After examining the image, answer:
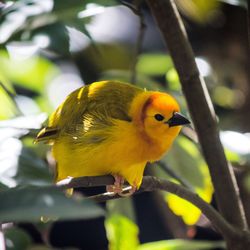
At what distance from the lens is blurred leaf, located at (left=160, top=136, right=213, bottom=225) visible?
1.67m

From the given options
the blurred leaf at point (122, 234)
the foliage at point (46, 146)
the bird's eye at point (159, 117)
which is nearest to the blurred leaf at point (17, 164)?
the foliage at point (46, 146)

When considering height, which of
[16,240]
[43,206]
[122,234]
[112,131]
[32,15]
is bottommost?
[122,234]

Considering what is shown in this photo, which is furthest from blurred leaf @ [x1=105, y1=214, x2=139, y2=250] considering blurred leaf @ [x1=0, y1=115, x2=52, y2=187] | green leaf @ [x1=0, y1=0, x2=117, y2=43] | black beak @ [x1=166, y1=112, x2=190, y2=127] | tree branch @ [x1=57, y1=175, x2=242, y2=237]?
green leaf @ [x1=0, y1=0, x2=117, y2=43]

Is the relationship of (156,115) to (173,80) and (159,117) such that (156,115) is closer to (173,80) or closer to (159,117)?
(159,117)

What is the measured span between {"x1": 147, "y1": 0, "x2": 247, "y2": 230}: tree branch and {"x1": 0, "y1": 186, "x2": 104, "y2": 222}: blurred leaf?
2.85 ft

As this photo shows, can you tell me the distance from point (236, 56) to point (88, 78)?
73 centimetres

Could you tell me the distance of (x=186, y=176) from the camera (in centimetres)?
171

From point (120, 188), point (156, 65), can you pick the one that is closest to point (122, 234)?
point (120, 188)

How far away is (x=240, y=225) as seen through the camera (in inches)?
59.1

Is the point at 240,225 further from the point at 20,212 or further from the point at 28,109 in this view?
the point at 20,212

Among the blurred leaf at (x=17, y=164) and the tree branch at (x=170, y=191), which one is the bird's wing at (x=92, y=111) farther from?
the blurred leaf at (x=17, y=164)

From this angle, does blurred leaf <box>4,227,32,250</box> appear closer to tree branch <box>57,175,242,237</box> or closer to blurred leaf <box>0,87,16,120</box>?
tree branch <box>57,175,242,237</box>

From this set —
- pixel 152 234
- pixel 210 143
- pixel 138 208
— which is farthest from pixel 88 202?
pixel 138 208

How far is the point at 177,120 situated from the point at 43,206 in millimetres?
1036
